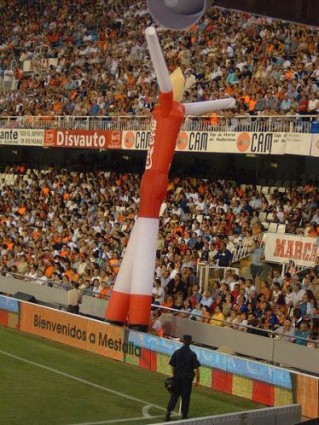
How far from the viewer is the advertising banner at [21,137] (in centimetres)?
2927

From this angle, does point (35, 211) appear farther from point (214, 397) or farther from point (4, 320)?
point (214, 397)

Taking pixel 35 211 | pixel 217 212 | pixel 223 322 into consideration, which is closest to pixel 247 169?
pixel 217 212

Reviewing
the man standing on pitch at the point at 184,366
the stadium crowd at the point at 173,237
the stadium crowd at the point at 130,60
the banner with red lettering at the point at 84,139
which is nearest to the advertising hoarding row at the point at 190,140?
the banner with red lettering at the point at 84,139

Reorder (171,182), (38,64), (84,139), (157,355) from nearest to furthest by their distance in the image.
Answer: (157,355) < (171,182) < (84,139) < (38,64)

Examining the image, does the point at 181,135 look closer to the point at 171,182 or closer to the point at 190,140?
the point at 190,140

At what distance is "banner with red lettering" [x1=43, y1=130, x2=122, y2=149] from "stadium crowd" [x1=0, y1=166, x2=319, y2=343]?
1448 mm

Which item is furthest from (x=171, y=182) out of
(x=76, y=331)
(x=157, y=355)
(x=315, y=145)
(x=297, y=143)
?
(x=157, y=355)

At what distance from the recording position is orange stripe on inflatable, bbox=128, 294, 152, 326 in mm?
16703

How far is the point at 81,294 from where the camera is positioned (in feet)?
67.2

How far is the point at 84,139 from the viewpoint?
89.9ft

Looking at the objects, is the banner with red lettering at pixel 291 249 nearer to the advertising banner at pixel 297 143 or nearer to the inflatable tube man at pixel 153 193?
the advertising banner at pixel 297 143

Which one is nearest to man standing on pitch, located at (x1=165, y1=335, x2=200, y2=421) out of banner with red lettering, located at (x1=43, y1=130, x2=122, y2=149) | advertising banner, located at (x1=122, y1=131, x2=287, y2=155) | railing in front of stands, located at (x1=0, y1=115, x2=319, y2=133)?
railing in front of stands, located at (x1=0, y1=115, x2=319, y2=133)

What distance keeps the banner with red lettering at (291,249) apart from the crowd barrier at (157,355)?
178 inches

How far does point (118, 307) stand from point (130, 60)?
573 inches
